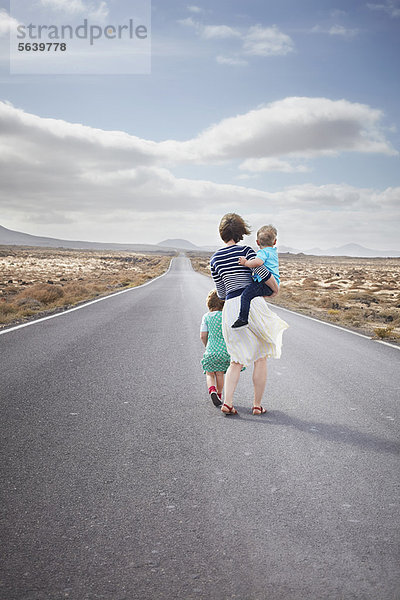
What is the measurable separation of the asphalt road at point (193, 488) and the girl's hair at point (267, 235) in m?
1.87

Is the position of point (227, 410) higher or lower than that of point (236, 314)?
lower

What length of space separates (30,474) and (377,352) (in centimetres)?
749

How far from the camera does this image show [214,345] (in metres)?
5.38

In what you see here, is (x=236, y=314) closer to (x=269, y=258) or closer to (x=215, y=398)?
(x=269, y=258)

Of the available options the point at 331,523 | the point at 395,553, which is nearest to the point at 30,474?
the point at 331,523

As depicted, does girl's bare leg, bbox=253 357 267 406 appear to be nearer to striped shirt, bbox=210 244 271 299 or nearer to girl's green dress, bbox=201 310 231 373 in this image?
girl's green dress, bbox=201 310 231 373

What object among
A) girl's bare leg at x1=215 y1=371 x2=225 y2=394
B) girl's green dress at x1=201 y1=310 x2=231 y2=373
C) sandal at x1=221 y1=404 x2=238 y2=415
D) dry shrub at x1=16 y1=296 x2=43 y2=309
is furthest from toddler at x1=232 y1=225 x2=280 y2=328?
dry shrub at x1=16 y1=296 x2=43 y2=309

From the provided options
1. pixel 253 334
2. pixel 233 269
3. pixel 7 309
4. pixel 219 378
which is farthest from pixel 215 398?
pixel 7 309

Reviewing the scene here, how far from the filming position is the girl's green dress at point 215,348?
534 centimetres

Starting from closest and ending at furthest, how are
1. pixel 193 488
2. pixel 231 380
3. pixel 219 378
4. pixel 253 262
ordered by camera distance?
pixel 193 488 < pixel 253 262 < pixel 231 380 < pixel 219 378

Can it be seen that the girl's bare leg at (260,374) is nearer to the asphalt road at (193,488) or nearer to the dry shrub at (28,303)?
the asphalt road at (193,488)

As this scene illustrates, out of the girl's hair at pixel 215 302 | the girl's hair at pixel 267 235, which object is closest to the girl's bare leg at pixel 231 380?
the girl's hair at pixel 215 302

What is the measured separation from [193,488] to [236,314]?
6.10 feet

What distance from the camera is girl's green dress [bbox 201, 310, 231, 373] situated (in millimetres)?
5340
